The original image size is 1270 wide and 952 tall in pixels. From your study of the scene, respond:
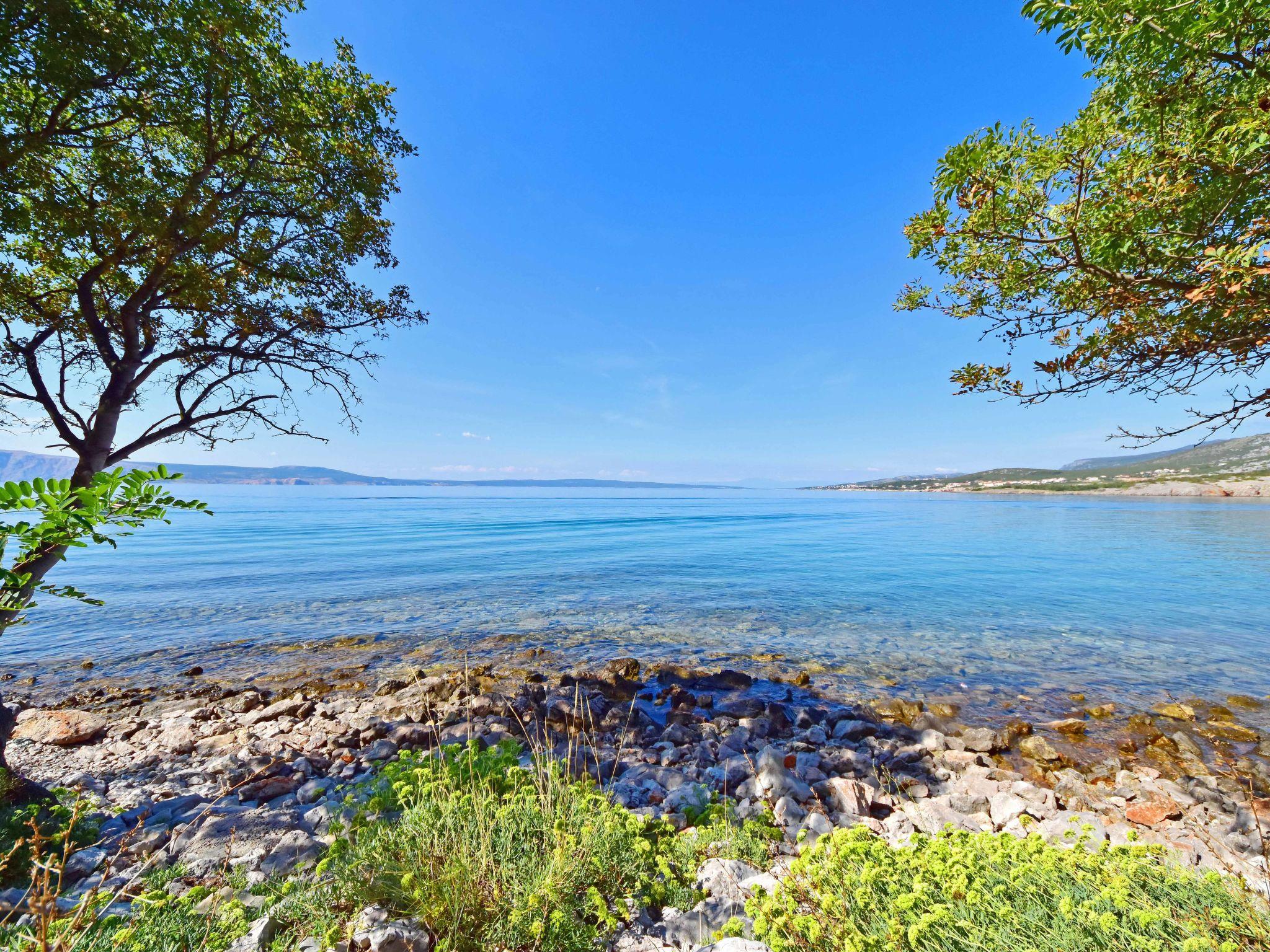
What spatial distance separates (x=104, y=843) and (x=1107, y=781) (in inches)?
471

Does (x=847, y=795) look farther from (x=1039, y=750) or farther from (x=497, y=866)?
(x=497, y=866)

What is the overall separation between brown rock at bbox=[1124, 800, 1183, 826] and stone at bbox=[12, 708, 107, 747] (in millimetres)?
14819

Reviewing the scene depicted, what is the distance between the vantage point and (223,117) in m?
6.03

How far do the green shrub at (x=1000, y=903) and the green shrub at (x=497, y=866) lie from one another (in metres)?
1.15

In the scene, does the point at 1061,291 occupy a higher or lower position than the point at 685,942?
higher

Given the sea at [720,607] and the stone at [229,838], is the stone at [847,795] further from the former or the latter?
the stone at [229,838]

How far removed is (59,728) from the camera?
8016 mm

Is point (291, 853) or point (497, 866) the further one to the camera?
point (291, 853)

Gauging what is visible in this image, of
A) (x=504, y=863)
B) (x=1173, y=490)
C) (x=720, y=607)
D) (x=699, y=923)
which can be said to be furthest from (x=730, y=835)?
(x=1173, y=490)

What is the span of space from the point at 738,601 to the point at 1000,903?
53.9ft

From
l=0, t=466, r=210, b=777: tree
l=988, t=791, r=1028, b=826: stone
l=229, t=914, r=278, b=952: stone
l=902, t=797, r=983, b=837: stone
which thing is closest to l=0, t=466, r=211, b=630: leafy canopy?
l=0, t=466, r=210, b=777: tree

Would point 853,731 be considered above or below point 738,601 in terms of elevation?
above

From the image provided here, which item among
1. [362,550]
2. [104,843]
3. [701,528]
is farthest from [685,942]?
[701,528]

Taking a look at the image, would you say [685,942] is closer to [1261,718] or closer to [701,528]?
[1261,718]
